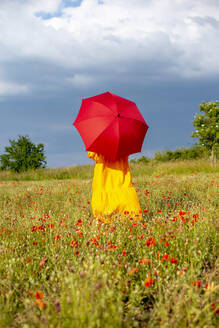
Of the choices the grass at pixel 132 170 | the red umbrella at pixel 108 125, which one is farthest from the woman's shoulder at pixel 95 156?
the grass at pixel 132 170

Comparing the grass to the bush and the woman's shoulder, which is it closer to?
the bush

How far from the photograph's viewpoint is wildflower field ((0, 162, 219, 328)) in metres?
2.25

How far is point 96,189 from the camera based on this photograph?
5605mm

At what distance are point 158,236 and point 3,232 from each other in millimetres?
2310

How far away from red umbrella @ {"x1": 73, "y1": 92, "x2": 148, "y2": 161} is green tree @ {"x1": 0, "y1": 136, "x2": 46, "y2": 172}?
2071cm

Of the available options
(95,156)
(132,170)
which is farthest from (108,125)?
(132,170)

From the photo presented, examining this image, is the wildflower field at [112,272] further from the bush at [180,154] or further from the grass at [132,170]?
the bush at [180,154]

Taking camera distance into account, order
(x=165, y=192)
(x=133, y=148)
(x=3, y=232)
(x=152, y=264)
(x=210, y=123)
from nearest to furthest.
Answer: (x=152, y=264) < (x=3, y=232) < (x=133, y=148) < (x=165, y=192) < (x=210, y=123)

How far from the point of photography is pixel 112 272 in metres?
3.06

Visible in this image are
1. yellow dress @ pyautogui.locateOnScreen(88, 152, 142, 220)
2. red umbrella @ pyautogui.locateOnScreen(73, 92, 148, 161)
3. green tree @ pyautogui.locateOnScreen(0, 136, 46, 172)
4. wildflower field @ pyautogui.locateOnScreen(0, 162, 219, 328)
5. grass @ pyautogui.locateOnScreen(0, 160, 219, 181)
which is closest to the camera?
wildflower field @ pyautogui.locateOnScreen(0, 162, 219, 328)

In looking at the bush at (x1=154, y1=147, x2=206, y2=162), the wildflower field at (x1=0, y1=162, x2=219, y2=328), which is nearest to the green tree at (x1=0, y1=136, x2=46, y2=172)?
the bush at (x1=154, y1=147, x2=206, y2=162)

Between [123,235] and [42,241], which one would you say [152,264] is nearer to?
[123,235]

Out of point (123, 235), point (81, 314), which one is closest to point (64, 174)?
point (123, 235)

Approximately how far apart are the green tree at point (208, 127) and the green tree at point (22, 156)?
45.0 feet
